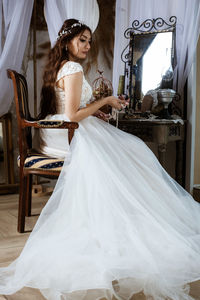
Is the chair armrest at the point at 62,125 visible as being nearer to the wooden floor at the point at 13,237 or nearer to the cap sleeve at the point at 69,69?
the cap sleeve at the point at 69,69

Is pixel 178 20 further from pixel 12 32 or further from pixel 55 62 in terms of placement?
pixel 12 32

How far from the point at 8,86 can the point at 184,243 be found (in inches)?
81.5

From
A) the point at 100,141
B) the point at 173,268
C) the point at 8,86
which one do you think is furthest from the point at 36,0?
the point at 173,268

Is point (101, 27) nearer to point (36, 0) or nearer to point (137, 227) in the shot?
point (36, 0)

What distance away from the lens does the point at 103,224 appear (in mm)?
1644

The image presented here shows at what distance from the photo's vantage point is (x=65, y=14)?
2.84m

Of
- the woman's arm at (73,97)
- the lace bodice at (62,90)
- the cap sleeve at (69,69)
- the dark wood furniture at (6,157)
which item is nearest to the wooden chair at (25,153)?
the woman's arm at (73,97)

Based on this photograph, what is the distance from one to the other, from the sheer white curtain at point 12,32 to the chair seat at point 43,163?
100 cm

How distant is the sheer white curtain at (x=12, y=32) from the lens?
2.88 meters

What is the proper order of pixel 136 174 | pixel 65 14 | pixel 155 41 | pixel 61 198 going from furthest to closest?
pixel 155 41 < pixel 65 14 < pixel 136 174 < pixel 61 198

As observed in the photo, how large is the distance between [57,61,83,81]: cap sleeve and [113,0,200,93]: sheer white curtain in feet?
3.69

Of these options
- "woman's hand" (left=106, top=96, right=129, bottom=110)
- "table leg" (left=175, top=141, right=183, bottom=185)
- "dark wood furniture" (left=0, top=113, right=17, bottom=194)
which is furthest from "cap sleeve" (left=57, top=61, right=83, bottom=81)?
"dark wood furniture" (left=0, top=113, right=17, bottom=194)

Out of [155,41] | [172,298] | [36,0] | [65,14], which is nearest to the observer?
[172,298]

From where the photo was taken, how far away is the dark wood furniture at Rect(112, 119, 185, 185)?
2586 millimetres
